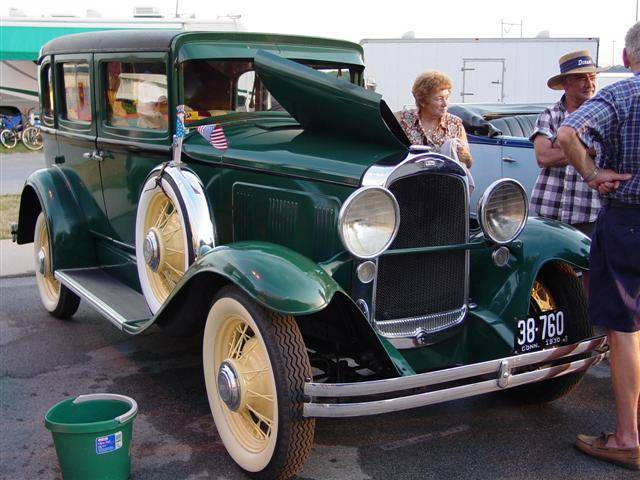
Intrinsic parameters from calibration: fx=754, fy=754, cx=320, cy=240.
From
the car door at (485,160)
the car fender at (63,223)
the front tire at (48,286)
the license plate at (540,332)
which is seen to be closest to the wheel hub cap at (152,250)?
the car fender at (63,223)

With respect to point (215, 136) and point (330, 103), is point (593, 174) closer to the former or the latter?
point (330, 103)

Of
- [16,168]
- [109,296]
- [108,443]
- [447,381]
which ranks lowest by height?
[16,168]

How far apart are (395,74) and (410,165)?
1210cm

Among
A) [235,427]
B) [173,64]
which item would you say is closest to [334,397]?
[235,427]

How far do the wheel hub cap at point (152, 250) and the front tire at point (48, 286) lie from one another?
1434mm

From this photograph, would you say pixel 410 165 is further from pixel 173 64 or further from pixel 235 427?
pixel 173 64

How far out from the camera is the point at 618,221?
3.02 meters

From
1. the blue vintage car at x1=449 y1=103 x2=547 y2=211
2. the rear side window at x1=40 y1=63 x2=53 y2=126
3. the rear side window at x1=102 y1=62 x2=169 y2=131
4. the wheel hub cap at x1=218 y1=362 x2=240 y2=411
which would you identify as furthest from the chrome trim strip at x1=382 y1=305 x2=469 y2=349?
the blue vintage car at x1=449 y1=103 x2=547 y2=211

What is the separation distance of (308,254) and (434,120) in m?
1.57

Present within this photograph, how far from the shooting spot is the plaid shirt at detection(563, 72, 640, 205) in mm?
2930

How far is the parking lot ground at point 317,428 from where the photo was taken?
3197 mm

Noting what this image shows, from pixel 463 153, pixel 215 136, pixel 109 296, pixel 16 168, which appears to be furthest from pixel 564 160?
pixel 16 168

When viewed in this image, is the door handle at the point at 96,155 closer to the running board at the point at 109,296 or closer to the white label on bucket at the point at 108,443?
the running board at the point at 109,296

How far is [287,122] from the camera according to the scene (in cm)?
415
